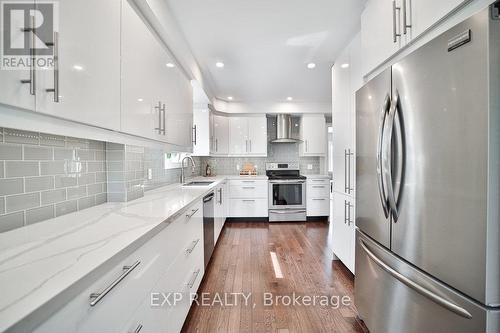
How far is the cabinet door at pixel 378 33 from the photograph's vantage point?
137cm

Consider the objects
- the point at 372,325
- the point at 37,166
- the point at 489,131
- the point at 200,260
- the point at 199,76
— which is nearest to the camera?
the point at 489,131

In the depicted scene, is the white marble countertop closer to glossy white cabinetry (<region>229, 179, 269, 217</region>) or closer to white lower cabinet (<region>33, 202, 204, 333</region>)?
white lower cabinet (<region>33, 202, 204, 333</region>)

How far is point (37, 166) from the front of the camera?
42.3 inches

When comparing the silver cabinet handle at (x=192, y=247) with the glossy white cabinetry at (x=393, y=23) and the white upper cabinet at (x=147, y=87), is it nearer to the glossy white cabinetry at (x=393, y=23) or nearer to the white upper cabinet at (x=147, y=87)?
the white upper cabinet at (x=147, y=87)

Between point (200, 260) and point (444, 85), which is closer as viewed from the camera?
point (444, 85)

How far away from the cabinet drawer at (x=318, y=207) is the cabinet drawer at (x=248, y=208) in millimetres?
883

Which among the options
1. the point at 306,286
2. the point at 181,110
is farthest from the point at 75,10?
the point at 306,286

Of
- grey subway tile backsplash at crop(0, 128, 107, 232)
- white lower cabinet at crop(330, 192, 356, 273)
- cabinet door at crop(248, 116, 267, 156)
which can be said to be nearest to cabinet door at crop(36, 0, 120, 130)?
grey subway tile backsplash at crop(0, 128, 107, 232)

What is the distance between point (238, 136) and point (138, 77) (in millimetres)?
3359

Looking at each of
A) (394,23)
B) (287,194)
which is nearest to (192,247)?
(394,23)

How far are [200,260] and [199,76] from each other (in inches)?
90.5

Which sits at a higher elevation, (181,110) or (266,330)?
(181,110)

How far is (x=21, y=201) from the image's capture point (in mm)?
993

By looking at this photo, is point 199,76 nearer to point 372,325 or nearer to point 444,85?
point 444,85
